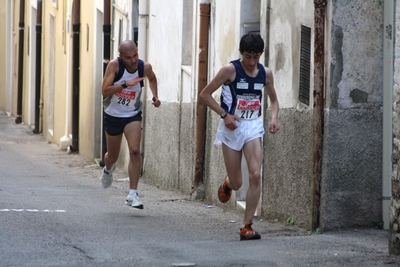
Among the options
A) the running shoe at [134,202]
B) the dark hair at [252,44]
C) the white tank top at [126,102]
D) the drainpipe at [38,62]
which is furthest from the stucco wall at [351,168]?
the drainpipe at [38,62]

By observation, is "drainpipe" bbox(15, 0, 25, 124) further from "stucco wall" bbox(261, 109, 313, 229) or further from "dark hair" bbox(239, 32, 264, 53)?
"dark hair" bbox(239, 32, 264, 53)

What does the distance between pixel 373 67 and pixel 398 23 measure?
4.83 ft

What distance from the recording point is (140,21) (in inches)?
628

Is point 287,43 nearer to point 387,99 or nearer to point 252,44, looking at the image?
point 252,44

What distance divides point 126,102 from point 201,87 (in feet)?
7.05

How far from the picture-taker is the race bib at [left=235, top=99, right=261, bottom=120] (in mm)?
8570

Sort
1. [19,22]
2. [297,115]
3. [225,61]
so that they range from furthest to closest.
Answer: [19,22] < [225,61] < [297,115]

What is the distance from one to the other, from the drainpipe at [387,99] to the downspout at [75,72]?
13737 mm

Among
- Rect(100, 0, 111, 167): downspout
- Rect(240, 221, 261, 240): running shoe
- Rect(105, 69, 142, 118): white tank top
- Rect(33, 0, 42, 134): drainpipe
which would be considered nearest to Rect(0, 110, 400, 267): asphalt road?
Rect(240, 221, 261, 240): running shoe

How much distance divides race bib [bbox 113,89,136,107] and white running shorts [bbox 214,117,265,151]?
2.01 metres

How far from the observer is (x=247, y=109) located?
859cm

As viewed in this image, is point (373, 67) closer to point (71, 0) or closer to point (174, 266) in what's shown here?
point (174, 266)

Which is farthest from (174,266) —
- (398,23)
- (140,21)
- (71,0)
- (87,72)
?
(71,0)

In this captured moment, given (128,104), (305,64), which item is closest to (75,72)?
(128,104)
